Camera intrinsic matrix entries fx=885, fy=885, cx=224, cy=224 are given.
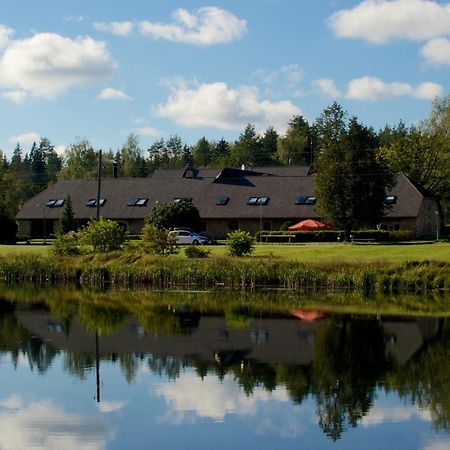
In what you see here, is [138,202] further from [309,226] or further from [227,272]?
[227,272]

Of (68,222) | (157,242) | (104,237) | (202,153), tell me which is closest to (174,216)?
(68,222)

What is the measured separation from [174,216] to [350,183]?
13395 millimetres

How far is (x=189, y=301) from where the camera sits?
3938 cm

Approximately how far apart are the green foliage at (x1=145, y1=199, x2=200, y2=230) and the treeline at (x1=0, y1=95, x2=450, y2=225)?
13587 millimetres

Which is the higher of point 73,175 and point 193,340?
point 73,175

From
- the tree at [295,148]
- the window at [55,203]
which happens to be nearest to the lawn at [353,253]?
the window at [55,203]

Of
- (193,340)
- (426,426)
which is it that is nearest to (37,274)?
(193,340)

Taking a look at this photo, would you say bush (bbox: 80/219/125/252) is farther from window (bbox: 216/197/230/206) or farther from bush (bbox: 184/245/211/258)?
window (bbox: 216/197/230/206)

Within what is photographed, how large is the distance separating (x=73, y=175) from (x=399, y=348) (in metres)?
112

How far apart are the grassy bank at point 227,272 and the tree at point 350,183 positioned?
49.5 feet

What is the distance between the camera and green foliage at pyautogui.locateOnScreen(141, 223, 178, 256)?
164 feet

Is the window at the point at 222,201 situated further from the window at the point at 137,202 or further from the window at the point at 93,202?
the window at the point at 93,202

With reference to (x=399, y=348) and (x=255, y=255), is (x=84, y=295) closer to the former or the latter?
(x=255, y=255)

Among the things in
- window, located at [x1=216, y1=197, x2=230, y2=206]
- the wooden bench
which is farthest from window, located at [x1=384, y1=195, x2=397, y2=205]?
window, located at [x1=216, y1=197, x2=230, y2=206]
